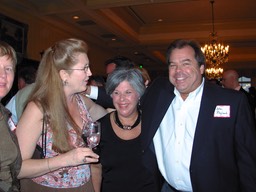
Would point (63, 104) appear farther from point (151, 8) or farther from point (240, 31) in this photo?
point (240, 31)

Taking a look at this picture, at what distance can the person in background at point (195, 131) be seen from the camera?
6.48ft

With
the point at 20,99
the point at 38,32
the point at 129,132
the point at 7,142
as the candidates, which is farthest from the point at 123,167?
the point at 38,32

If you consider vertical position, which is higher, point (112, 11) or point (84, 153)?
point (112, 11)

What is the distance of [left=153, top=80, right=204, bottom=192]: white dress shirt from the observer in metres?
2.15

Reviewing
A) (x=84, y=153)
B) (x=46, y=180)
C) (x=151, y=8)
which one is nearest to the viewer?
(x=84, y=153)

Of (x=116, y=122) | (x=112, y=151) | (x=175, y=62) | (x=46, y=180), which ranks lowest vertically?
(x=46, y=180)

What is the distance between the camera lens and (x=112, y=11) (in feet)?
28.3

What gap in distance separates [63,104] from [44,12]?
673cm

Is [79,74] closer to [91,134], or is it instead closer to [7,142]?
[91,134]

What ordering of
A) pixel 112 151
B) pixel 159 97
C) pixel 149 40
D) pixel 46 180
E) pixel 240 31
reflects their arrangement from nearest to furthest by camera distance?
pixel 46 180, pixel 112 151, pixel 159 97, pixel 240 31, pixel 149 40

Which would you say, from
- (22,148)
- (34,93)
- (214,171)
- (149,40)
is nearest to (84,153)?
(22,148)

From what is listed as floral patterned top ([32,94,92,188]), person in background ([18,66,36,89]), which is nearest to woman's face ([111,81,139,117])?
floral patterned top ([32,94,92,188])

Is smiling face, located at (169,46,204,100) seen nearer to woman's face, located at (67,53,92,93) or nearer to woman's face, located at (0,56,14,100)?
woman's face, located at (67,53,92,93)

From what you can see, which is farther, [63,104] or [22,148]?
[63,104]
